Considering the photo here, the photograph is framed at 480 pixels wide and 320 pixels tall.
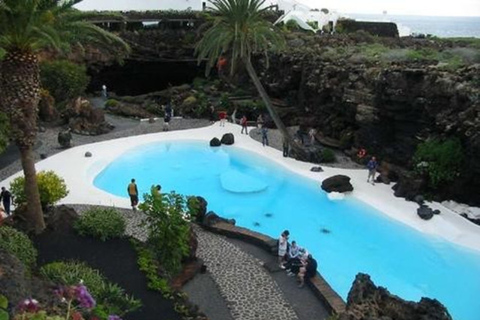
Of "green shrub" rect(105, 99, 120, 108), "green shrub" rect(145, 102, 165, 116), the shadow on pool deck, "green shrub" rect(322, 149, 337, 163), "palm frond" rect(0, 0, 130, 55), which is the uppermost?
"palm frond" rect(0, 0, 130, 55)

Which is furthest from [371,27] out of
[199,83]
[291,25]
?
[199,83]

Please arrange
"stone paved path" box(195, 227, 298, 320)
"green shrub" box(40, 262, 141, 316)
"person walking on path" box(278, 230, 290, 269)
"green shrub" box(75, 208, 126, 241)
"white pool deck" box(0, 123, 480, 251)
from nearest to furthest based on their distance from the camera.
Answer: "green shrub" box(40, 262, 141, 316) < "stone paved path" box(195, 227, 298, 320) < "green shrub" box(75, 208, 126, 241) < "person walking on path" box(278, 230, 290, 269) < "white pool deck" box(0, 123, 480, 251)

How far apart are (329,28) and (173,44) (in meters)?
16.8

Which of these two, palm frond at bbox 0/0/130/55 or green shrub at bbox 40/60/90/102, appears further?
green shrub at bbox 40/60/90/102

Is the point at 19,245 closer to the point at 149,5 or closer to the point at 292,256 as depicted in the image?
the point at 292,256

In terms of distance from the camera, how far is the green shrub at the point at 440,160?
2233 cm

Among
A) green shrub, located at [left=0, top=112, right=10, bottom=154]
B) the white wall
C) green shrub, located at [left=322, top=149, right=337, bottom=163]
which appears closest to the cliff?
green shrub, located at [left=322, top=149, right=337, bottom=163]

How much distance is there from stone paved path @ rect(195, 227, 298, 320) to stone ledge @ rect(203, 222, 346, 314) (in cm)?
51

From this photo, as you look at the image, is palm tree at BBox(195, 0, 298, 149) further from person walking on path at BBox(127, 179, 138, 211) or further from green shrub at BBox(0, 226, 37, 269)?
green shrub at BBox(0, 226, 37, 269)

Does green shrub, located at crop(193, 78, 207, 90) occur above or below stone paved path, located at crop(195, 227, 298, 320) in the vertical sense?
below

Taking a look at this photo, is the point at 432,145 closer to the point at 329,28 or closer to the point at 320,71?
the point at 320,71

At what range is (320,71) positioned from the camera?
107 ft

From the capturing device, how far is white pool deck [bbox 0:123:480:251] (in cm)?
2078

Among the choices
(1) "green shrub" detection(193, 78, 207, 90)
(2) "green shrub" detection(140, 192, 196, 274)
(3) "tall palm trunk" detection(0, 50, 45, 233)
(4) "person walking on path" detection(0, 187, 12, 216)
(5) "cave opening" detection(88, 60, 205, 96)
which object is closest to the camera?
(2) "green shrub" detection(140, 192, 196, 274)
